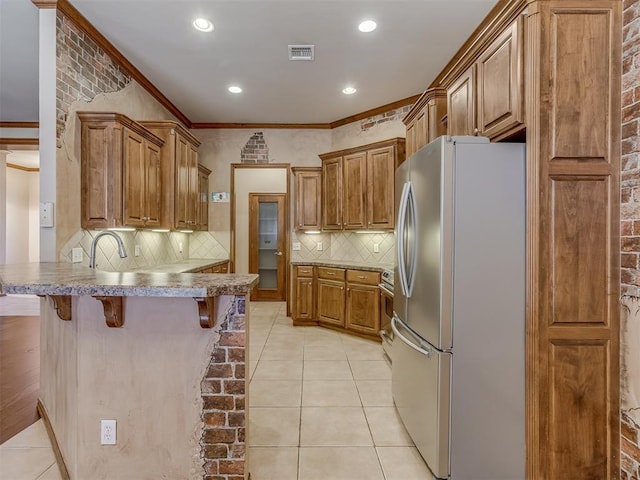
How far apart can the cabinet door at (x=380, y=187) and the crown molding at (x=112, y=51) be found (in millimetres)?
2881

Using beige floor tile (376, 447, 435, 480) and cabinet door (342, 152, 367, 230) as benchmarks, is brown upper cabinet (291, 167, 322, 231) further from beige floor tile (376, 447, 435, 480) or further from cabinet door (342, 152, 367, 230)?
beige floor tile (376, 447, 435, 480)

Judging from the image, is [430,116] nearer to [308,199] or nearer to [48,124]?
[308,199]

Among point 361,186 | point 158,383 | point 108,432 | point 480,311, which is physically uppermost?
point 361,186

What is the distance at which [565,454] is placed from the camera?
67.2 inches

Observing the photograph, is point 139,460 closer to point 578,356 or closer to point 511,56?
point 578,356

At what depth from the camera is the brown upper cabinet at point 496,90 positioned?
1.79 meters

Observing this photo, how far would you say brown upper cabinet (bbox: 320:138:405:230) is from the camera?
435 centimetres

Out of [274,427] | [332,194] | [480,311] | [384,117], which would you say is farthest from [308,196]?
[480,311]

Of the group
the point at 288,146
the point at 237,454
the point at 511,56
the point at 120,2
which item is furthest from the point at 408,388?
the point at 288,146

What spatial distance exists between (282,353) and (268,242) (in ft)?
11.2

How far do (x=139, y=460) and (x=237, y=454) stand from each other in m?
0.51

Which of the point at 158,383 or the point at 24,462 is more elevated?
the point at 158,383

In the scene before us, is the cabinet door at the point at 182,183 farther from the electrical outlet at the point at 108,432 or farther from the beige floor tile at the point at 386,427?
the beige floor tile at the point at 386,427

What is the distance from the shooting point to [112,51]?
325 centimetres
